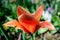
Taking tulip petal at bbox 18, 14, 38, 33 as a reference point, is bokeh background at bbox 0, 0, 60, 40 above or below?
below

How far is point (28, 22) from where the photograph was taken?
1231 mm

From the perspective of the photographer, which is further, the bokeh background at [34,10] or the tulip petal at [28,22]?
the bokeh background at [34,10]

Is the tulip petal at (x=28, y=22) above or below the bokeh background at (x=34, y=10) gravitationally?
above

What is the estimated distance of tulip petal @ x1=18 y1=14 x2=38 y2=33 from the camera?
122cm

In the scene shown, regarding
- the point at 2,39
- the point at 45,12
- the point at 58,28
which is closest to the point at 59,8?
the point at 45,12

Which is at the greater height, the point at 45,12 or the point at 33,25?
the point at 33,25

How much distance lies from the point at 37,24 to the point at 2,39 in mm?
636

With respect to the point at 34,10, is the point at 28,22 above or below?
above

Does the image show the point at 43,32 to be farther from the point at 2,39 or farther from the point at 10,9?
the point at 10,9

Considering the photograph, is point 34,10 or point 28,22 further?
point 34,10

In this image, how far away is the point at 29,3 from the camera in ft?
9.21

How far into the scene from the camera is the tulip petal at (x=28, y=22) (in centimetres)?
122

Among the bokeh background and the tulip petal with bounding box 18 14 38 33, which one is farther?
the bokeh background

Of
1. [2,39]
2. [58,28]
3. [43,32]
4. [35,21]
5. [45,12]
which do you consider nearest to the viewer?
[35,21]
